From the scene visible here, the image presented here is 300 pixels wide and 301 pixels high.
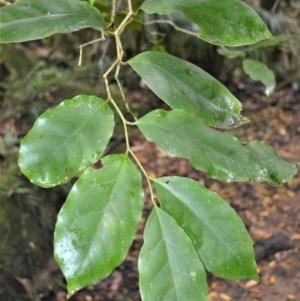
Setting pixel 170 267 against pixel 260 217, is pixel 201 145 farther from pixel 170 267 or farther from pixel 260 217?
pixel 260 217

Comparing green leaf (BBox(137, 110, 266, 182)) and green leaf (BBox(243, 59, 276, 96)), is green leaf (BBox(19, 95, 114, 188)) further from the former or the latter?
green leaf (BBox(243, 59, 276, 96))

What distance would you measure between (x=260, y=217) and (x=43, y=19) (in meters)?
1.85

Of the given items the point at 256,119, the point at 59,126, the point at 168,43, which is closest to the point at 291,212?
the point at 256,119

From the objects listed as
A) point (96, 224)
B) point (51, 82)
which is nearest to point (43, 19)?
point (96, 224)

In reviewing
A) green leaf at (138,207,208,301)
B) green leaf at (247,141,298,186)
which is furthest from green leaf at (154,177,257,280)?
green leaf at (247,141,298,186)

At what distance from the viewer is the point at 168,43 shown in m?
3.21

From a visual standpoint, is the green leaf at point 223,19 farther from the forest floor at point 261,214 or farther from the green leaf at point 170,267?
the forest floor at point 261,214

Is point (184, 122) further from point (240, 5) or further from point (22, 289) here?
point (22, 289)

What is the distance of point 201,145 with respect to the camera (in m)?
0.64

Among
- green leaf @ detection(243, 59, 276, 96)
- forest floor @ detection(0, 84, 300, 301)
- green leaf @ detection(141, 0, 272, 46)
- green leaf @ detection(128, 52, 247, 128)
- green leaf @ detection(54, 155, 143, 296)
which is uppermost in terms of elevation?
green leaf @ detection(141, 0, 272, 46)

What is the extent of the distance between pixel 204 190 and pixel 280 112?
2.98 m

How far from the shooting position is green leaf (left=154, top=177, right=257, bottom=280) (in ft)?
1.94

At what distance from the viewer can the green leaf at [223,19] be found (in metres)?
0.69

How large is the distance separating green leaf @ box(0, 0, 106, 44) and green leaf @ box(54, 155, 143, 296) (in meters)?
0.24
